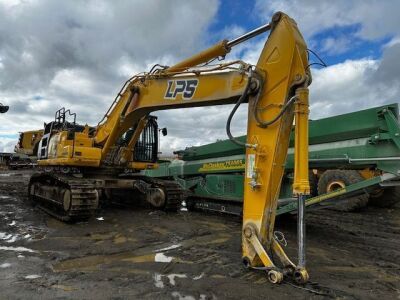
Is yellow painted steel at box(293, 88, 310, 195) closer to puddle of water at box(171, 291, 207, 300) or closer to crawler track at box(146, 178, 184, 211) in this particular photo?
puddle of water at box(171, 291, 207, 300)

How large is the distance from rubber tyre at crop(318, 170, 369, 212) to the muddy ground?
48 cm

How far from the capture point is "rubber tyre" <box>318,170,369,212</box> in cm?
890

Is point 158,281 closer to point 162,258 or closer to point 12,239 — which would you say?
point 162,258

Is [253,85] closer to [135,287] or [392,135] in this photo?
[392,135]

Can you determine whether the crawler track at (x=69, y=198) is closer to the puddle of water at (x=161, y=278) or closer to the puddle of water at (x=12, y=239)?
the puddle of water at (x=12, y=239)

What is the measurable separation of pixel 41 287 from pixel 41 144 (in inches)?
315

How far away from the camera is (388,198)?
34.5 ft

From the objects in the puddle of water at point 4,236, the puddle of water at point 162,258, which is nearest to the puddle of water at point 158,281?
the puddle of water at point 162,258

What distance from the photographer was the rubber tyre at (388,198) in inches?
411

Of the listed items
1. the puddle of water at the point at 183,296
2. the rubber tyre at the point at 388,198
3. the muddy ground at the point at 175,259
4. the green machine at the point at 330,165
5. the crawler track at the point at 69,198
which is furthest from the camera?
the rubber tyre at the point at 388,198

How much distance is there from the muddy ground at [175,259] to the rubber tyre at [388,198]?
1.58 metres

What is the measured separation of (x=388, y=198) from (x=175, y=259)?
7.59m

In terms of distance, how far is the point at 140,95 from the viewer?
822 centimetres

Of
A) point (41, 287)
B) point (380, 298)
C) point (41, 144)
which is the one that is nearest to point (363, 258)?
point (380, 298)
